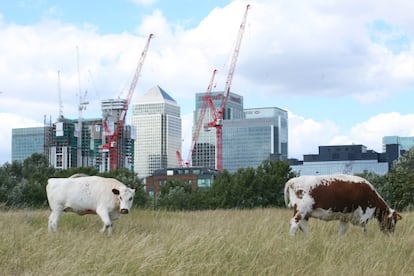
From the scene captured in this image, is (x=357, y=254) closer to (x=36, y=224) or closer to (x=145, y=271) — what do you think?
(x=145, y=271)

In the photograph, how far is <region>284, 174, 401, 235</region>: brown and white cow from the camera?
14164mm

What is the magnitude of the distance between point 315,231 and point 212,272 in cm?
596

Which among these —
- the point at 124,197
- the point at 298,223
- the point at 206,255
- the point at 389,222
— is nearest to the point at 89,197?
the point at 124,197

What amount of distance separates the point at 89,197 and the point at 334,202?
5872 millimetres

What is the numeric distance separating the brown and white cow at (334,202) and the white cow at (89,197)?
402cm

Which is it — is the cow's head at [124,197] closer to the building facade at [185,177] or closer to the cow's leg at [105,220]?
the cow's leg at [105,220]

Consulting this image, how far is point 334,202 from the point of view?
14.3 m

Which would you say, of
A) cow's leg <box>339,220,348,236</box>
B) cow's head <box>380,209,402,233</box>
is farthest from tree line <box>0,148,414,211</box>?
cow's leg <box>339,220,348,236</box>

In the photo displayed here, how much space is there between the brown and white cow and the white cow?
402 centimetres

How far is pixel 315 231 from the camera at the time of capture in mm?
14406

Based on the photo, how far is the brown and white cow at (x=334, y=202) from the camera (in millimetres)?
14164

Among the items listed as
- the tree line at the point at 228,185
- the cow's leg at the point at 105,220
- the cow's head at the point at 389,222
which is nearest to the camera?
the cow's leg at the point at 105,220

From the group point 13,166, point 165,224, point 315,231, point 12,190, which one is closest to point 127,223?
point 165,224

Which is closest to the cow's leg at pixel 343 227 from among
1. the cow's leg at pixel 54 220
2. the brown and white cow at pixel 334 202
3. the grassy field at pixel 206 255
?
the brown and white cow at pixel 334 202
